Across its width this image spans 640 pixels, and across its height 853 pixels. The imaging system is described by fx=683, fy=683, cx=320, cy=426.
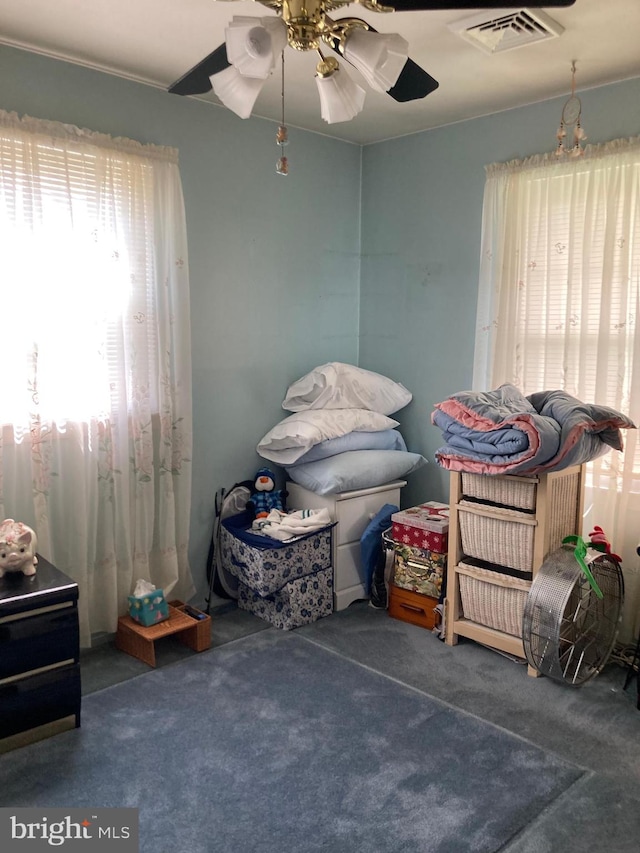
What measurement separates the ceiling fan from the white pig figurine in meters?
1.62

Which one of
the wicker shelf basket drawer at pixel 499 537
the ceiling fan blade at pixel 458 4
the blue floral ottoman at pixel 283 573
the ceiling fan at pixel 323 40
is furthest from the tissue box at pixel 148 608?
the ceiling fan blade at pixel 458 4

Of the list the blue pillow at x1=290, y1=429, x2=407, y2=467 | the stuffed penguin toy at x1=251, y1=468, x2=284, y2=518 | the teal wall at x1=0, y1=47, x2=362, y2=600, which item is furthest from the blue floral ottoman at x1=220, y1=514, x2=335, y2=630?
the blue pillow at x1=290, y1=429, x2=407, y2=467

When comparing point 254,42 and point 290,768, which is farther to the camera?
point 290,768

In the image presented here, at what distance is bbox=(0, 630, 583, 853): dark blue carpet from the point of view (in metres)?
1.95

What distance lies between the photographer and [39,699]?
235cm

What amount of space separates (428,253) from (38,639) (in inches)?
108

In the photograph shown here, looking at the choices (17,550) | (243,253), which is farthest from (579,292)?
(17,550)

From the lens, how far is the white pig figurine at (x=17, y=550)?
7.90 ft

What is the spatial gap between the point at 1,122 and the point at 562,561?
9.08ft

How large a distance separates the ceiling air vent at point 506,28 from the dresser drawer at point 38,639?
8.24 feet

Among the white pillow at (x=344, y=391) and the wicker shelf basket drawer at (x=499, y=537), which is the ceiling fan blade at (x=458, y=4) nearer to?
the wicker shelf basket drawer at (x=499, y=537)

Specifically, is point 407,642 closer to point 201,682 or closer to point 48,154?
point 201,682

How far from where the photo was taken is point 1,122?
259 cm

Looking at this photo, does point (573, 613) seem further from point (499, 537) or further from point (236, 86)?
point (236, 86)
